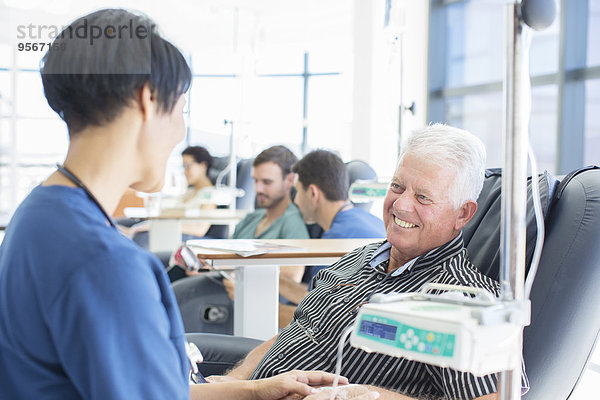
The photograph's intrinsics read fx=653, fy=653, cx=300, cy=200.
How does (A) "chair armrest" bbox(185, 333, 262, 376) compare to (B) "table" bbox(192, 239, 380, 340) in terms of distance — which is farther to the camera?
(B) "table" bbox(192, 239, 380, 340)

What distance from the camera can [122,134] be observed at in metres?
0.82

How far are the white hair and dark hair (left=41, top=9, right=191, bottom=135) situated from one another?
75cm

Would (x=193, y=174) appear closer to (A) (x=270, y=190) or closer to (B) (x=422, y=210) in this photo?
(A) (x=270, y=190)

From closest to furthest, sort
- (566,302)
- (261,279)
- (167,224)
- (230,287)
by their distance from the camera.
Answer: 1. (566,302)
2. (261,279)
3. (230,287)
4. (167,224)

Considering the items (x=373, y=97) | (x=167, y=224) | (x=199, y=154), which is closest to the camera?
(x=167, y=224)

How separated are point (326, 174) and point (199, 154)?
2.71 m

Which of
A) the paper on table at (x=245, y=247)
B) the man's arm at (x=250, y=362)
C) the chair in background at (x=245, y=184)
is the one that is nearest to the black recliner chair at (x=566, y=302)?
the man's arm at (x=250, y=362)

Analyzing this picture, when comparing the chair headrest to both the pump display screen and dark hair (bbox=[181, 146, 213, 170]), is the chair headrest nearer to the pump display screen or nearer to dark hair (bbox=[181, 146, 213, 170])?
the pump display screen

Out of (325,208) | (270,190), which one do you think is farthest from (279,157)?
(325,208)

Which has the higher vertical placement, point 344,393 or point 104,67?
point 104,67

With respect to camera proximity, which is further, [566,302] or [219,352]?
[219,352]

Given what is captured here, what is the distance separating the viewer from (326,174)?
108 inches

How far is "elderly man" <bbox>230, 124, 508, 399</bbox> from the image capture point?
1.35 m

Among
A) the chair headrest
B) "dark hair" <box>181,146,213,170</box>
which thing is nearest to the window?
"dark hair" <box>181,146,213,170</box>
